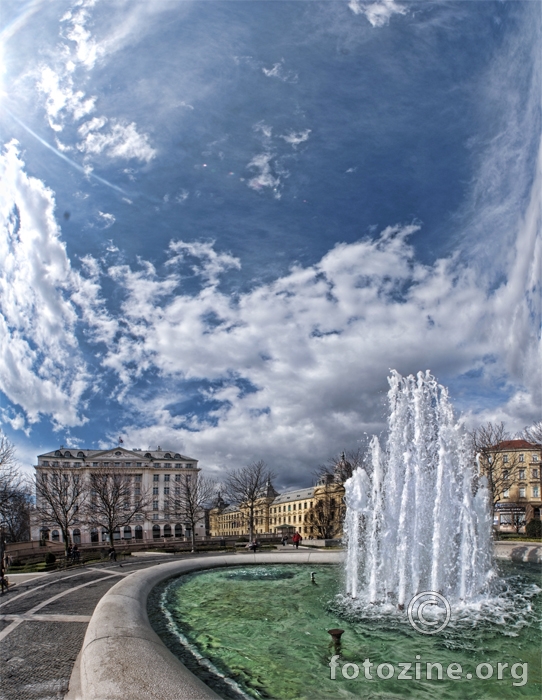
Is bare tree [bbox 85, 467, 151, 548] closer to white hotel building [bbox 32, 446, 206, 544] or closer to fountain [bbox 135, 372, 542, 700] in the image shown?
white hotel building [bbox 32, 446, 206, 544]

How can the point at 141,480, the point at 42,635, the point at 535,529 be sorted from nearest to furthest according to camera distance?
the point at 42,635 < the point at 535,529 < the point at 141,480

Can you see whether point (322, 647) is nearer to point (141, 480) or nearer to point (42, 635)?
point (42, 635)

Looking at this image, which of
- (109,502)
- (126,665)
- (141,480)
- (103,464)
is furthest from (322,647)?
(141,480)

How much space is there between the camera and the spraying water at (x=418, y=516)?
1379 cm

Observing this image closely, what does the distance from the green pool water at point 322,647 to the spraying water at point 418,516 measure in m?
1.63

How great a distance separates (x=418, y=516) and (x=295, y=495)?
112 m

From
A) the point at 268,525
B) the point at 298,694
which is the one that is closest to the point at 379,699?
the point at 298,694

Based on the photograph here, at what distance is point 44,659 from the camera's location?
25.3 feet

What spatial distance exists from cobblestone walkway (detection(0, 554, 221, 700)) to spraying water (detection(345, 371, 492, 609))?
305 inches

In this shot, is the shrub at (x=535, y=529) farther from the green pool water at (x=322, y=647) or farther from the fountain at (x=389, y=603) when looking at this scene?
the green pool water at (x=322, y=647)

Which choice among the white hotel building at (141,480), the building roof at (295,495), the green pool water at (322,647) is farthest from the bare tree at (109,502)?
the building roof at (295,495)

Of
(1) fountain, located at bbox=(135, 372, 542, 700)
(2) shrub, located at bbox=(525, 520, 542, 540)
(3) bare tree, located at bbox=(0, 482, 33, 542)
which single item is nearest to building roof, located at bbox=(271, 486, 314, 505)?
(3) bare tree, located at bbox=(0, 482, 33, 542)

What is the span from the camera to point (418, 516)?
598 inches

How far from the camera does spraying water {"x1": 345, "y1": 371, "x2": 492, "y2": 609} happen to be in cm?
1379
